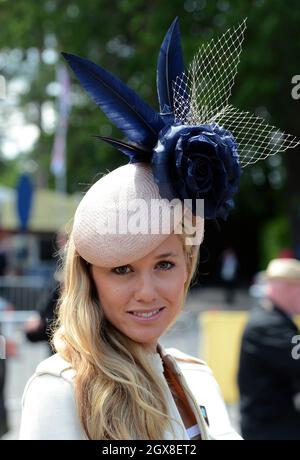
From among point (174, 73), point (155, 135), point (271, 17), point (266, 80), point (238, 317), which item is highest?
point (271, 17)

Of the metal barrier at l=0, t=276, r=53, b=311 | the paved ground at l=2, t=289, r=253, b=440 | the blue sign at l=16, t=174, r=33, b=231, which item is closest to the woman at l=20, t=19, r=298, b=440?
the paved ground at l=2, t=289, r=253, b=440

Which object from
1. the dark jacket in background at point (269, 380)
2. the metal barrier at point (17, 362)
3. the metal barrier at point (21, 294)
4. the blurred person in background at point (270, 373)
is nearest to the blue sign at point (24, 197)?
the metal barrier at point (21, 294)

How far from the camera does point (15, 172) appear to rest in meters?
50.0

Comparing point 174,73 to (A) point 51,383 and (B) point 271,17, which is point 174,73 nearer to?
(A) point 51,383

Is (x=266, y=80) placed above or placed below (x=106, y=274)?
above

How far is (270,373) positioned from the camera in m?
3.71

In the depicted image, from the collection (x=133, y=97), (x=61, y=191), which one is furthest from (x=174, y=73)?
(x=61, y=191)

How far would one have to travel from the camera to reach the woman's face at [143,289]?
1.62 metres

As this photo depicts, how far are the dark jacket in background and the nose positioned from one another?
85.0 inches

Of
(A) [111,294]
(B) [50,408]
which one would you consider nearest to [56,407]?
(B) [50,408]

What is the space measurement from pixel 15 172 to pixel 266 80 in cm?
3821

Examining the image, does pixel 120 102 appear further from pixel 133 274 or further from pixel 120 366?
pixel 120 366

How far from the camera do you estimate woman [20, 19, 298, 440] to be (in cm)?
150

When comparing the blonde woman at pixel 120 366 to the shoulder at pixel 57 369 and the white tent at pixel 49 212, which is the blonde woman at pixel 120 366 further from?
the white tent at pixel 49 212
